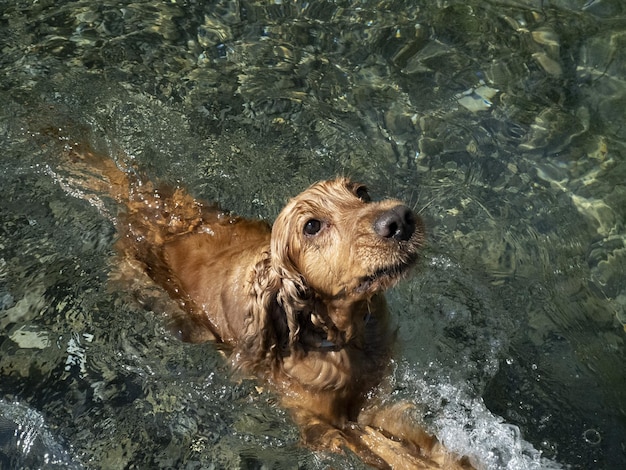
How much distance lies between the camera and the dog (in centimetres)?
440

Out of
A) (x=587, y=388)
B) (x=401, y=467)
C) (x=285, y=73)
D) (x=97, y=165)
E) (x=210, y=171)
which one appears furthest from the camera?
(x=285, y=73)

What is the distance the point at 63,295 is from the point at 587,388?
3.91 meters

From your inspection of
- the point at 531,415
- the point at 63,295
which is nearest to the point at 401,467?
the point at 531,415

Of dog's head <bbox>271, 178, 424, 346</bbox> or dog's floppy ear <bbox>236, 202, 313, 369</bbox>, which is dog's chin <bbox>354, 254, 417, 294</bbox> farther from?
dog's floppy ear <bbox>236, 202, 313, 369</bbox>

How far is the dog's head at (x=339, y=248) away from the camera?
4312 millimetres

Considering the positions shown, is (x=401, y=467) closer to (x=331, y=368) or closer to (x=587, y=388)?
(x=331, y=368)

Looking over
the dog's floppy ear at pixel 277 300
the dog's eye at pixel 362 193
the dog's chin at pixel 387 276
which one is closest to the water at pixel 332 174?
the dog's floppy ear at pixel 277 300

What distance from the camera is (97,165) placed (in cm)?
623

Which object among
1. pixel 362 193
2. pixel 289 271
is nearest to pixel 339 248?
pixel 289 271

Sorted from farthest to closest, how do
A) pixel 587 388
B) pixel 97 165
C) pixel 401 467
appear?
1. pixel 97 165
2. pixel 587 388
3. pixel 401 467

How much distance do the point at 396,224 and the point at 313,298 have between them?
0.71m

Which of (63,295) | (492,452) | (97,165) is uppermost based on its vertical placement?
(97,165)

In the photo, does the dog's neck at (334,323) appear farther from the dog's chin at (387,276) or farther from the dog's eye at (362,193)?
the dog's eye at (362,193)

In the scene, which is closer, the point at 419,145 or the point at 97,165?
the point at 97,165
